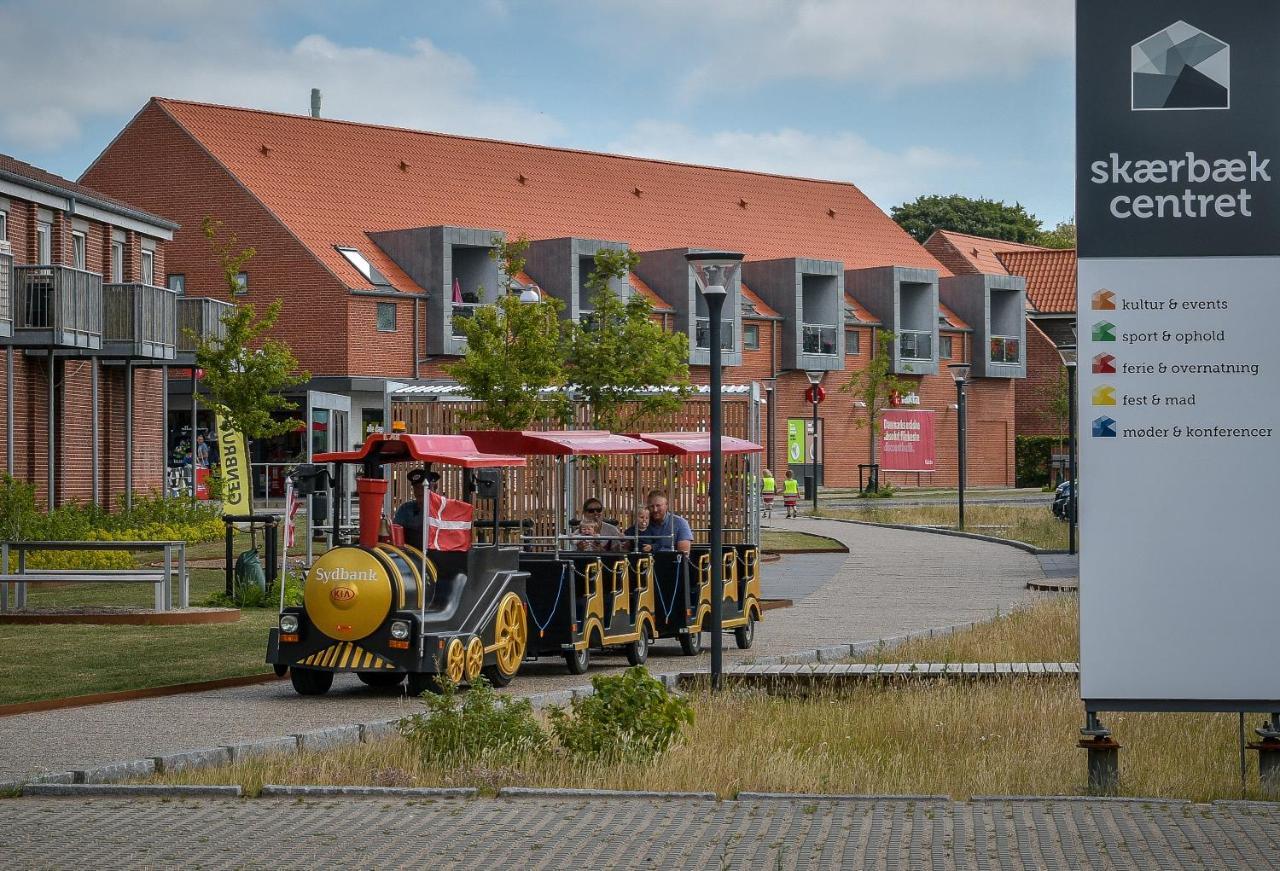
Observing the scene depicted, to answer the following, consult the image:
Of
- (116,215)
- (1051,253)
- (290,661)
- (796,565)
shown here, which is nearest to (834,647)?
(290,661)

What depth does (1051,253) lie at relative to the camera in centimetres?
8781

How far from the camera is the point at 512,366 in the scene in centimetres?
2964

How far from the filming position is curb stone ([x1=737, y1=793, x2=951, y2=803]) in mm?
9508

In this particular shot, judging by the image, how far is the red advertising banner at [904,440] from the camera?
74375 mm

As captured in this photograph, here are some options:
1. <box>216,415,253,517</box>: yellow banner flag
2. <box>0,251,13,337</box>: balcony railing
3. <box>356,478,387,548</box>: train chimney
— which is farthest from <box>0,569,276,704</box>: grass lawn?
<box>0,251,13,337</box>: balcony railing

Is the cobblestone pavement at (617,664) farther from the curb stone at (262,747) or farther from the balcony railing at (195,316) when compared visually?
the balcony railing at (195,316)

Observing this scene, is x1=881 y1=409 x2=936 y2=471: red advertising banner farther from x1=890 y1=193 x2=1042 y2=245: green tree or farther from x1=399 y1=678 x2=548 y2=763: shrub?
x1=399 y1=678 x2=548 y2=763: shrub

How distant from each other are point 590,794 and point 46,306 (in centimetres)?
2727

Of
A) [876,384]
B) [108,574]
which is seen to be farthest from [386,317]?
[108,574]

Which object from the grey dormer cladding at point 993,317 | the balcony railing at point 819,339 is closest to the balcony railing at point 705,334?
the balcony railing at point 819,339

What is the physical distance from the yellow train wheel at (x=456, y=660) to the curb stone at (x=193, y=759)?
11.7 feet

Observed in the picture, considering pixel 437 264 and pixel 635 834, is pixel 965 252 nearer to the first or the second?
pixel 437 264

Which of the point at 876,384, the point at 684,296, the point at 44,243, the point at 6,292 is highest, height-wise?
the point at 684,296

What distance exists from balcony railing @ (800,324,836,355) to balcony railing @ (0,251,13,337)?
4017cm
